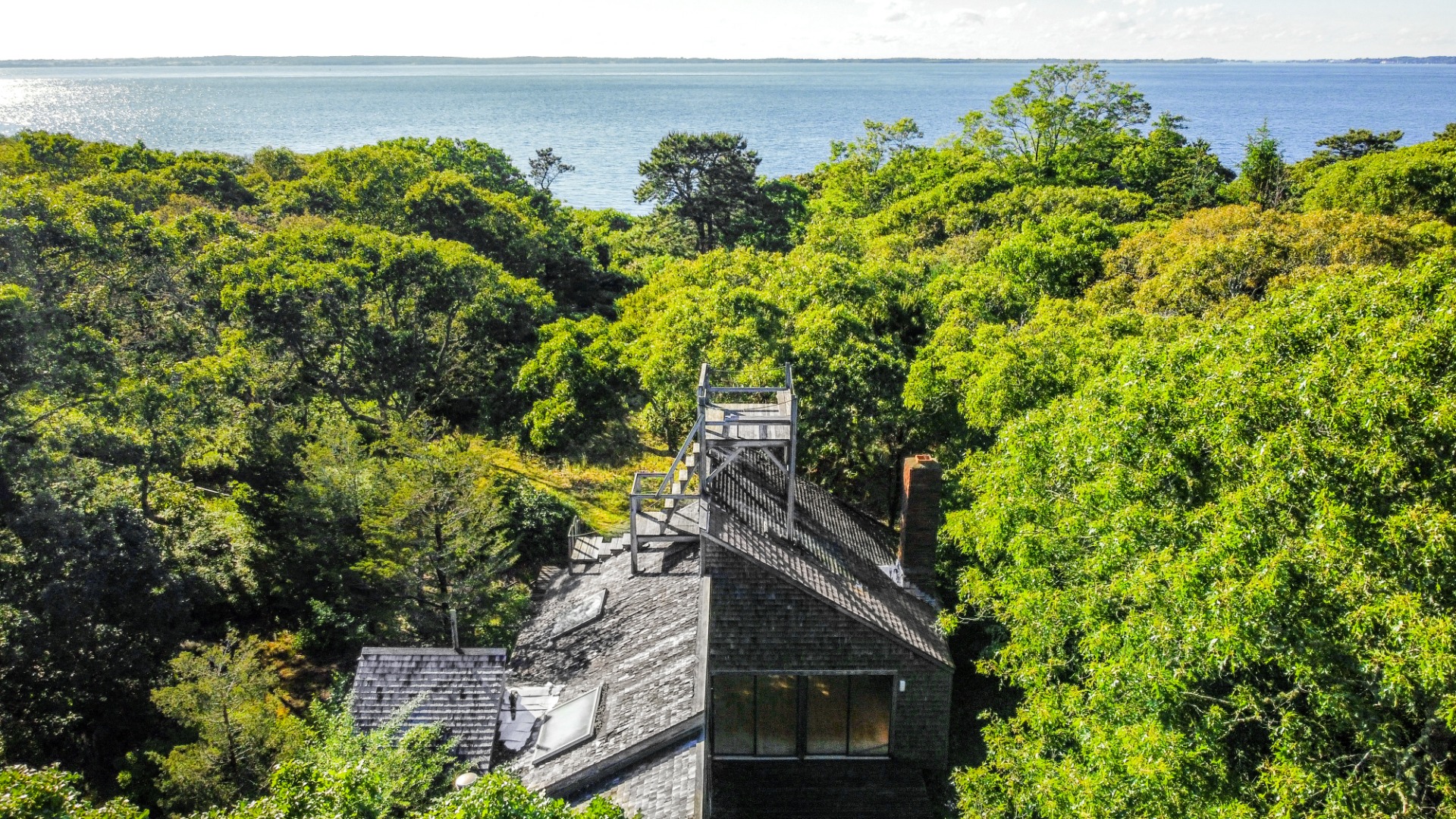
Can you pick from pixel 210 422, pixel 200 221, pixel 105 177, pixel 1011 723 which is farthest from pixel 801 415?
pixel 105 177

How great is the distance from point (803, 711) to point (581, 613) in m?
5.41

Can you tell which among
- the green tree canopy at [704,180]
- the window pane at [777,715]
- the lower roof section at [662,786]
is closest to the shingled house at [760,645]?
the window pane at [777,715]

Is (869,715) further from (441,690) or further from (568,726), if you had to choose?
(441,690)

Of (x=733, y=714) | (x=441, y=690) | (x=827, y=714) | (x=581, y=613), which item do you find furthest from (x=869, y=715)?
(x=441, y=690)

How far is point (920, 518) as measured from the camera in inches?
744

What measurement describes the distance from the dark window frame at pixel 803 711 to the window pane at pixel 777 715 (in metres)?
0.06

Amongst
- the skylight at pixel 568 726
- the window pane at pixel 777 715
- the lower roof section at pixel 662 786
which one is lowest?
the window pane at pixel 777 715

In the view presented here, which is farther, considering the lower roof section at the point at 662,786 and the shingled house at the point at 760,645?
the shingled house at the point at 760,645

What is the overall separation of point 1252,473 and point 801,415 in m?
14.1

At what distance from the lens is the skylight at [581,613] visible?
61.1ft

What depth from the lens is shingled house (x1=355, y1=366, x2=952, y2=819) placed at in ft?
54.3

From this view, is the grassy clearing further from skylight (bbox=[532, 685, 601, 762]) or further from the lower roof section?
the lower roof section

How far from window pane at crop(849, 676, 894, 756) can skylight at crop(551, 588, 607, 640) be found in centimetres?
581

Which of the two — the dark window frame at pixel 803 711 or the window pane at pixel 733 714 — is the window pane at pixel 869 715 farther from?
the window pane at pixel 733 714
